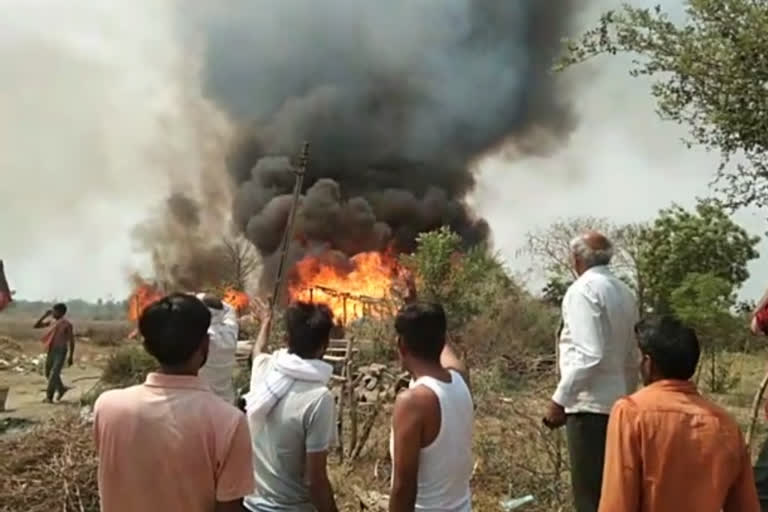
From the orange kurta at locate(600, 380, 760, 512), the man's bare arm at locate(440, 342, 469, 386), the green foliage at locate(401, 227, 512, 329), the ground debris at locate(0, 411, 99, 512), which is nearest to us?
the orange kurta at locate(600, 380, 760, 512)

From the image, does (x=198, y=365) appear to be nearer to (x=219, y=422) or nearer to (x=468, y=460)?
(x=219, y=422)

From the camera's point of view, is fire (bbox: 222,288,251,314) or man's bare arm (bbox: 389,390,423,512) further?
fire (bbox: 222,288,251,314)

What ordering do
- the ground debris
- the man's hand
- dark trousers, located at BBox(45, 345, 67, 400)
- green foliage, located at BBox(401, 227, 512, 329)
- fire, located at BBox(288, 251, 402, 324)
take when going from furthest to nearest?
fire, located at BBox(288, 251, 402, 324) → green foliage, located at BBox(401, 227, 512, 329) → dark trousers, located at BBox(45, 345, 67, 400) → the ground debris → the man's hand

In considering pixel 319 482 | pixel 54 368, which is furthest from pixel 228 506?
pixel 54 368

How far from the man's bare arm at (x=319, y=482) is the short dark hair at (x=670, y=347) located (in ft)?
4.19

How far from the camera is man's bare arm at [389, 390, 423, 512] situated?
10.2 ft

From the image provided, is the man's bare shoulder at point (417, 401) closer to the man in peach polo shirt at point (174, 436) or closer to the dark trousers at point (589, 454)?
the man in peach polo shirt at point (174, 436)

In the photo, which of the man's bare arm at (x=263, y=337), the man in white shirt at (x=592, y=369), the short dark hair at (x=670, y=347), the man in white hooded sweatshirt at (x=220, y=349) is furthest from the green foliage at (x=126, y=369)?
the short dark hair at (x=670, y=347)

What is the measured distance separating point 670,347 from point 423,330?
2.91 ft

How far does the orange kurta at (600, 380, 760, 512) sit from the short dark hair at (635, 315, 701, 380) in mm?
132

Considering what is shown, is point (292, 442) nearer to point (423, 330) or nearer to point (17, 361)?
point (423, 330)

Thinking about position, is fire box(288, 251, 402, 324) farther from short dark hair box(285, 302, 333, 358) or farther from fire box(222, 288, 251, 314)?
short dark hair box(285, 302, 333, 358)

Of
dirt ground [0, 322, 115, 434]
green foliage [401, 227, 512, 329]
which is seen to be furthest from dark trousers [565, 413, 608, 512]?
green foliage [401, 227, 512, 329]

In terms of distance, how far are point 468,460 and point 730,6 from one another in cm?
911
